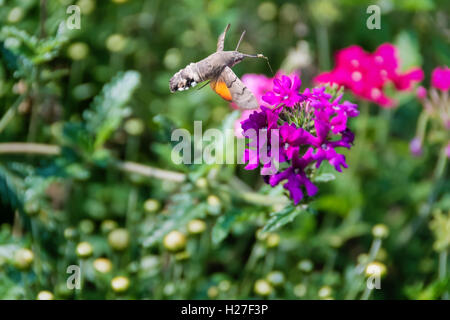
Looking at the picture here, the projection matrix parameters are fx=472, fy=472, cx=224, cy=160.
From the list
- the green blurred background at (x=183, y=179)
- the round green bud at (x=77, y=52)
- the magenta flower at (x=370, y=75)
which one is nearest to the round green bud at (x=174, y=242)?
the green blurred background at (x=183, y=179)

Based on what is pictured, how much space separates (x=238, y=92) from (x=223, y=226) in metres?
0.56

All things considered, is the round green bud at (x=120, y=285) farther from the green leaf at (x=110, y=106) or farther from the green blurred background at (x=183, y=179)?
the green leaf at (x=110, y=106)

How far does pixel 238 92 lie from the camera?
111cm

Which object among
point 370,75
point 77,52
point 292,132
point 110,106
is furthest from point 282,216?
point 77,52

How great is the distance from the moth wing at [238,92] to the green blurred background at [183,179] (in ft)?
1.11

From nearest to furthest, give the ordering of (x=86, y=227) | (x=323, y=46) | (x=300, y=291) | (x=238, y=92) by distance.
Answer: (x=238, y=92)
(x=300, y=291)
(x=86, y=227)
(x=323, y=46)

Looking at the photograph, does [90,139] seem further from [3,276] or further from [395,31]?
[395,31]

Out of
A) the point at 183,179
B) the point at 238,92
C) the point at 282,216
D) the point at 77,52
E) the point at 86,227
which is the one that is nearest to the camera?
the point at 238,92

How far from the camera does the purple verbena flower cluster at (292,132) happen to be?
3.84ft

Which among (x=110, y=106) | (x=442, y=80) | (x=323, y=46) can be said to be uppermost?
(x=323, y=46)

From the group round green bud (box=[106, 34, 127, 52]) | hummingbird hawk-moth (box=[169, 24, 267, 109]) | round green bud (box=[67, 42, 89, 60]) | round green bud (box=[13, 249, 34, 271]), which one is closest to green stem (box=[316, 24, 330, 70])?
round green bud (box=[106, 34, 127, 52])

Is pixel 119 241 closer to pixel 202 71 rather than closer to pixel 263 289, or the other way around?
pixel 263 289

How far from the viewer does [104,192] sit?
2.28 m

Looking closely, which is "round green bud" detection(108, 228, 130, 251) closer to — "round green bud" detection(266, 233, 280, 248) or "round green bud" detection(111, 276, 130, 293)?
"round green bud" detection(111, 276, 130, 293)
